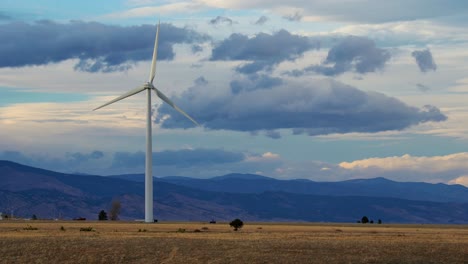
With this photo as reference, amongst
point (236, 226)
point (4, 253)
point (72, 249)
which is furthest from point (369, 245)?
point (236, 226)

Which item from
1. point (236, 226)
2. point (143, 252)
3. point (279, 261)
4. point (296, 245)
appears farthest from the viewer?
point (236, 226)

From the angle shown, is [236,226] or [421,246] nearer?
[421,246]

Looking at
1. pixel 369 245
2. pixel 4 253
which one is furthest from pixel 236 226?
pixel 4 253

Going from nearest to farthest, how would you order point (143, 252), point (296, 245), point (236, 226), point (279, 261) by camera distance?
point (279, 261), point (143, 252), point (296, 245), point (236, 226)

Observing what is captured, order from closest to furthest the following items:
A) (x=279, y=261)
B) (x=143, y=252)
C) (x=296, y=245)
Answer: (x=279, y=261), (x=143, y=252), (x=296, y=245)

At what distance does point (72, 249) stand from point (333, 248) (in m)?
29.8

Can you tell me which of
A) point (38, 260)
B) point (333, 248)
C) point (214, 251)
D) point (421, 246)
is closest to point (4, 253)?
point (38, 260)

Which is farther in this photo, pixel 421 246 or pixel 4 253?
pixel 421 246

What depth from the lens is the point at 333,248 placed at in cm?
10444

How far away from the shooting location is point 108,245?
10350 centimetres

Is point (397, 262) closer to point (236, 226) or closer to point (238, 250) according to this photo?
point (238, 250)

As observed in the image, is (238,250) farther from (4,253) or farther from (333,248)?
(4,253)

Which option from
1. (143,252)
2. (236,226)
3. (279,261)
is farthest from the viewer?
(236,226)

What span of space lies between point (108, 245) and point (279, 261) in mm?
22075
